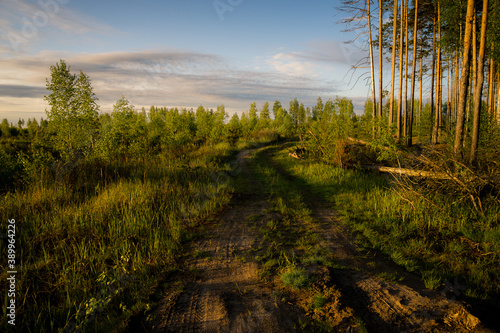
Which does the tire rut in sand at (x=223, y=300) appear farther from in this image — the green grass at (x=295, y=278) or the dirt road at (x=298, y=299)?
the green grass at (x=295, y=278)

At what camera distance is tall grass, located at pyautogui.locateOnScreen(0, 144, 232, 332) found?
317 centimetres

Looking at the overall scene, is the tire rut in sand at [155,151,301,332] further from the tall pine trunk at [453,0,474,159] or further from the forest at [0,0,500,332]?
the tall pine trunk at [453,0,474,159]

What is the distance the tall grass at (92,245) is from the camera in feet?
10.4

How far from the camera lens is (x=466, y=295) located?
3543mm

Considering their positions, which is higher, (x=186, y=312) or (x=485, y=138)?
(x=485, y=138)

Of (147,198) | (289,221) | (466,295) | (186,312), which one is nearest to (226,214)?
(289,221)

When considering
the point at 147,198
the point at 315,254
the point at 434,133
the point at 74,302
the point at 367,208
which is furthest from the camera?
the point at 434,133

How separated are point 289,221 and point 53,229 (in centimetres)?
532

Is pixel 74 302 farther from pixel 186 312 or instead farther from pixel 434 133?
pixel 434 133

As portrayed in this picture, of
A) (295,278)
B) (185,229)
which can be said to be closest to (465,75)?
(295,278)

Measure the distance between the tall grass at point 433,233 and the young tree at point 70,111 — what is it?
12.6 metres

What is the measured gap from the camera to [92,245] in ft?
15.3

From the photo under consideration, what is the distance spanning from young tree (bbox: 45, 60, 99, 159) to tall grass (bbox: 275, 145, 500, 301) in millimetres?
12556

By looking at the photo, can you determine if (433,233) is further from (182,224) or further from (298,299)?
(182,224)
